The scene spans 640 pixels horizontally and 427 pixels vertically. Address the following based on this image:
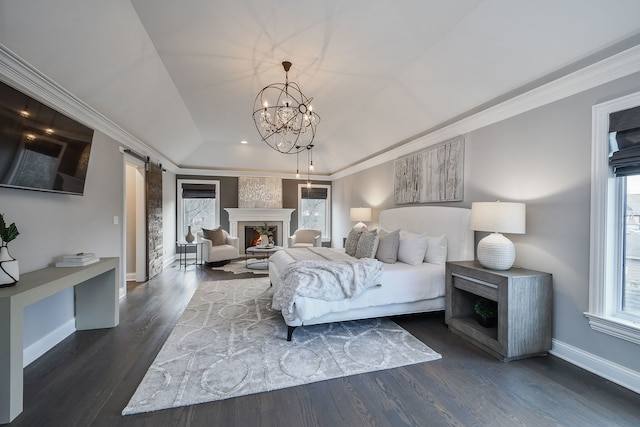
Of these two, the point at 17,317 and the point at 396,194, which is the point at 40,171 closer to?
the point at 17,317

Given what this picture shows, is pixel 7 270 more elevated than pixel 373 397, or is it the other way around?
pixel 7 270

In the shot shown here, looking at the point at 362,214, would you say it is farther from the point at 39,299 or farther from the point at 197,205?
the point at 39,299

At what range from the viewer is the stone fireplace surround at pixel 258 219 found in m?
7.55

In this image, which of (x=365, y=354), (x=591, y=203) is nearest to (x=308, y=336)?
(x=365, y=354)

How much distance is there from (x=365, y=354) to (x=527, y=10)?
3.04 metres

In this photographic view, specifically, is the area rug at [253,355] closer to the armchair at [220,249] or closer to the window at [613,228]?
the window at [613,228]

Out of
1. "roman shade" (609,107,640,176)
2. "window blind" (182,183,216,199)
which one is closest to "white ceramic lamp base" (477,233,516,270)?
"roman shade" (609,107,640,176)

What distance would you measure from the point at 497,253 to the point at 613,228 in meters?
0.80

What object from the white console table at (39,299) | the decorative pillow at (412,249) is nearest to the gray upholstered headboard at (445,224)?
the decorative pillow at (412,249)

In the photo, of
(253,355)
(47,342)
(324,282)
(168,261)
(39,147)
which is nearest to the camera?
(39,147)

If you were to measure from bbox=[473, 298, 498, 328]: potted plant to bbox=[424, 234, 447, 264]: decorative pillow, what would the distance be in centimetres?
73

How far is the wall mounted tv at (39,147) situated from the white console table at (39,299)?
77cm

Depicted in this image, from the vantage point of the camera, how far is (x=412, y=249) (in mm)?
3445

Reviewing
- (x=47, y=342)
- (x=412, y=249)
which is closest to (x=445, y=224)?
(x=412, y=249)
